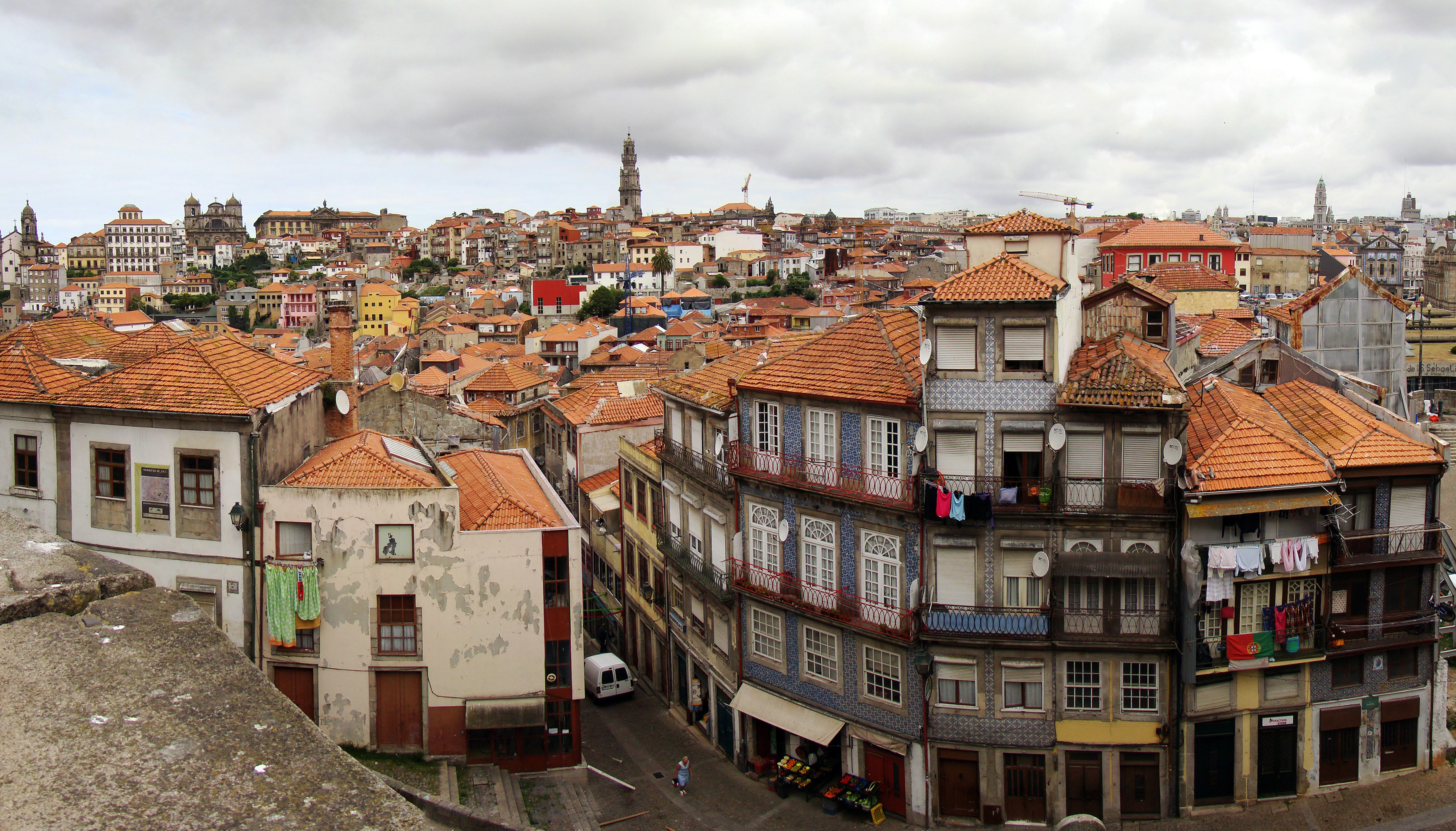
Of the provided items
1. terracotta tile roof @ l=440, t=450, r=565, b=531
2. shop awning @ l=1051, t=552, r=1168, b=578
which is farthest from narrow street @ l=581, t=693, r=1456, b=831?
terracotta tile roof @ l=440, t=450, r=565, b=531

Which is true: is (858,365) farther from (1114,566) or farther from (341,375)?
(341,375)

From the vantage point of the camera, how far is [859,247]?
16938 centimetres

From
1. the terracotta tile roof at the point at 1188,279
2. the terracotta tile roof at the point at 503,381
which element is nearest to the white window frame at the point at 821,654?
the terracotta tile roof at the point at 1188,279

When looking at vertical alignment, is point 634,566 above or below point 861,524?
below

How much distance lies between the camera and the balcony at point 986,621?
882 inches

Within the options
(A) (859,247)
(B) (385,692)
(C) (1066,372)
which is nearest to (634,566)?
(B) (385,692)

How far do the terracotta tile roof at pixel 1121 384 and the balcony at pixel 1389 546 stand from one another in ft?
15.5

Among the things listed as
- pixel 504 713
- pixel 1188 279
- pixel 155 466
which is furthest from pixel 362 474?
pixel 1188 279

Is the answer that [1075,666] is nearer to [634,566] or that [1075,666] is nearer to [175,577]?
[634,566]

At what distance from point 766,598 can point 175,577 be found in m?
12.9

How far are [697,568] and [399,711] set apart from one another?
8.25m

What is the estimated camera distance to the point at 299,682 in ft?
78.1

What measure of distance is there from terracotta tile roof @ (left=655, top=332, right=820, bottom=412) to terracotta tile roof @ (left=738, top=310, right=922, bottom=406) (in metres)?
0.92

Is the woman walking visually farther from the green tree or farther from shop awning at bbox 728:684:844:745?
the green tree
